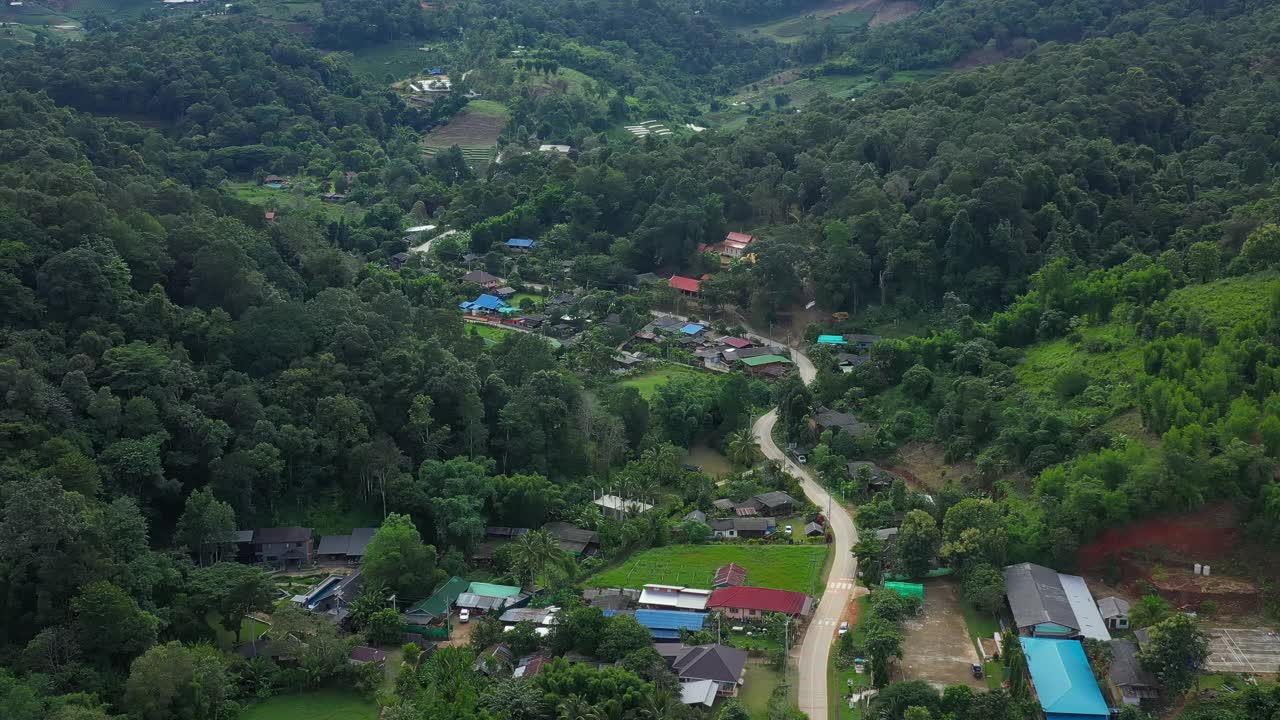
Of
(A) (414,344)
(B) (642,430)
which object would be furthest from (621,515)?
(A) (414,344)

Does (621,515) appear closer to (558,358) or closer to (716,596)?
(716,596)

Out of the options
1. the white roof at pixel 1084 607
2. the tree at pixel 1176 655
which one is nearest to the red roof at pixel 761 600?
the white roof at pixel 1084 607

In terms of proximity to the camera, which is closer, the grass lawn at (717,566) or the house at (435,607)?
the house at (435,607)

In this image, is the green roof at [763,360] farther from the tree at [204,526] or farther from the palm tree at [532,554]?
the tree at [204,526]

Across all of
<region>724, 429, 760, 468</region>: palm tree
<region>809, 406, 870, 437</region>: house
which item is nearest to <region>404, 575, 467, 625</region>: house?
<region>724, 429, 760, 468</region>: palm tree

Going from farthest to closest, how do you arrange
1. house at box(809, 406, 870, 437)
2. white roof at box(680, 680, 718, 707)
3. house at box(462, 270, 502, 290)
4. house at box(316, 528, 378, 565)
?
1. house at box(462, 270, 502, 290)
2. house at box(809, 406, 870, 437)
3. house at box(316, 528, 378, 565)
4. white roof at box(680, 680, 718, 707)

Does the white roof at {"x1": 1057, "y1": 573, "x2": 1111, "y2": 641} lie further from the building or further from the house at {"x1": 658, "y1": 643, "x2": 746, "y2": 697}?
the building
